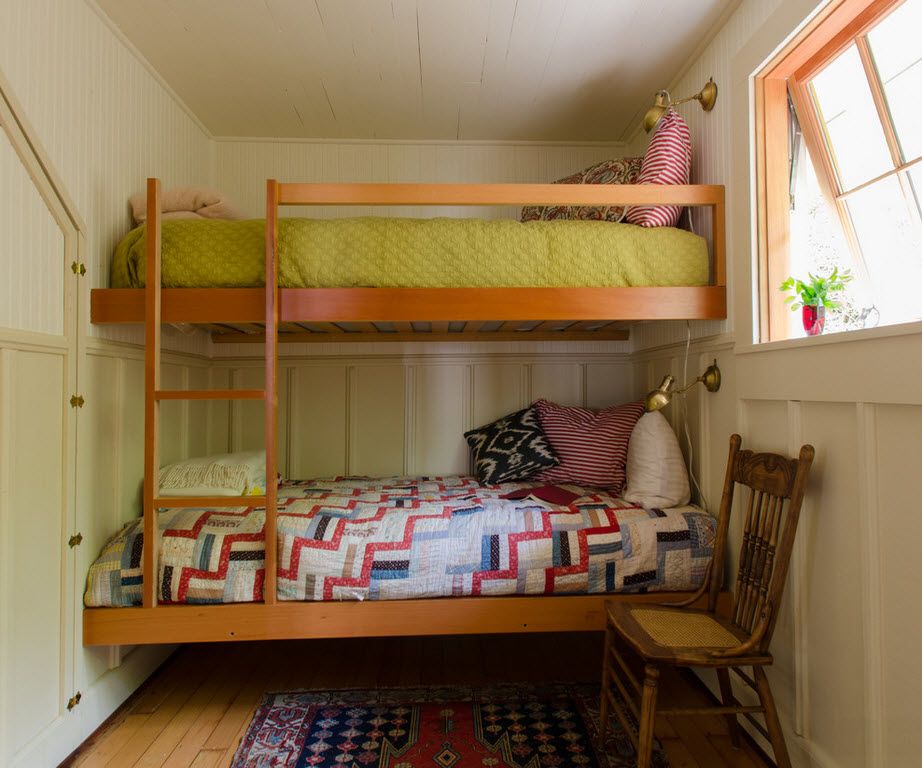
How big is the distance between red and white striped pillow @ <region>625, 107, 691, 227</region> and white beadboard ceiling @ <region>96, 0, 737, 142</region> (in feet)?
1.17

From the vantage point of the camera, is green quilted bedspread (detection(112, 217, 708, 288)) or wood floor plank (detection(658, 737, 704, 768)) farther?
green quilted bedspread (detection(112, 217, 708, 288))

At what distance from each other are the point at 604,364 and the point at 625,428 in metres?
0.65

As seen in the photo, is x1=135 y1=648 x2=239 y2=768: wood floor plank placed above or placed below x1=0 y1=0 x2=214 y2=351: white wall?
below

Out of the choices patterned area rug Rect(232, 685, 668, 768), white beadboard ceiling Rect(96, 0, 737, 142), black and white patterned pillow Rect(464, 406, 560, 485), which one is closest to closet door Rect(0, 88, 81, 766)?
patterned area rug Rect(232, 685, 668, 768)

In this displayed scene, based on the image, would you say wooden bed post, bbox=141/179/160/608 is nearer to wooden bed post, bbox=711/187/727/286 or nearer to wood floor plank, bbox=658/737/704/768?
wood floor plank, bbox=658/737/704/768

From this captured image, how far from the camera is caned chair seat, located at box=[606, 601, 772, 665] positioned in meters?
1.43

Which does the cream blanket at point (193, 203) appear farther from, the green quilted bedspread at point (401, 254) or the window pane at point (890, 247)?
the window pane at point (890, 247)

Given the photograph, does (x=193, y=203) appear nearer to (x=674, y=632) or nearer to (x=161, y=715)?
(x=161, y=715)

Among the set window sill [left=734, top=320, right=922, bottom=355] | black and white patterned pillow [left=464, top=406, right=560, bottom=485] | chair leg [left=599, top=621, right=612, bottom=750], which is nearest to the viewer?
window sill [left=734, top=320, right=922, bottom=355]

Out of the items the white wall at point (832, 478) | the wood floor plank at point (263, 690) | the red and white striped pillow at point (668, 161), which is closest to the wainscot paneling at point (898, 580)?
the white wall at point (832, 478)

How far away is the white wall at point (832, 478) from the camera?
1.25 metres

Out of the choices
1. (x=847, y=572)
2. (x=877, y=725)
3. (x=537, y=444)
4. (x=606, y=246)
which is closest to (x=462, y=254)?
(x=606, y=246)

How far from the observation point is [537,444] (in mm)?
2643

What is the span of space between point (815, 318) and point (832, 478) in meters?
0.48
